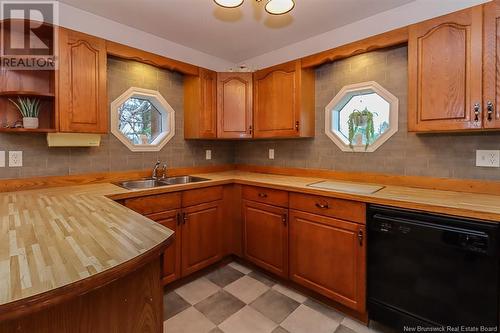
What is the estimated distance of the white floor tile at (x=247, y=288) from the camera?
210 cm

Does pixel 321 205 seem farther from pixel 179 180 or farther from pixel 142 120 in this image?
pixel 142 120

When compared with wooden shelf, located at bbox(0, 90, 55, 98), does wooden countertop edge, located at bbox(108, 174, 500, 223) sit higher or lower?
lower

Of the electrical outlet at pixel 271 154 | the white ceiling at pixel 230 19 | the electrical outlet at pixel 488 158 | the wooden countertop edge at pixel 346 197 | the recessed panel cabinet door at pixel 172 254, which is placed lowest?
the recessed panel cabinet door at pixel 172 254

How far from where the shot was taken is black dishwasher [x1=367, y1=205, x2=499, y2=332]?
1.32 m

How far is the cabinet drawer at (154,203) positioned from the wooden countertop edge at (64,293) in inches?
49.4

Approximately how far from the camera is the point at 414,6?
6.63 ft

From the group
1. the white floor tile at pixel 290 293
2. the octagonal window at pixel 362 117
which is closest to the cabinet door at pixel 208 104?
the octagonal window at pixel 362 117

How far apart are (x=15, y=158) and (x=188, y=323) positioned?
5.79ft

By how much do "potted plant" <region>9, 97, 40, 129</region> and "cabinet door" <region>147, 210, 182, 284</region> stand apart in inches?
43.9

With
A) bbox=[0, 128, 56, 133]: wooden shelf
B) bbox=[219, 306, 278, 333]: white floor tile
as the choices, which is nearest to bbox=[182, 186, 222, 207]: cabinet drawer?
bbox=[219, 306, 278, 333]: white floor tile

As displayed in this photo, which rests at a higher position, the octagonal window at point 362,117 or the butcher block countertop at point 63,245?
the octagonal window at point 362,117

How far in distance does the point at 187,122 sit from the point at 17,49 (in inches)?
58.1

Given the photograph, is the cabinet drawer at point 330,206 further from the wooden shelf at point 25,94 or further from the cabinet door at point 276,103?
the wooden shelf at point 25,94

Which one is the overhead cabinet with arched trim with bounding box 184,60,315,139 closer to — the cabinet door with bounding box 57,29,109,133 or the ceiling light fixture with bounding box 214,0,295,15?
the ceiling light fixture with bounding box 214,0,295,15
